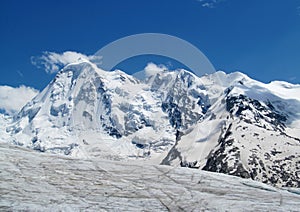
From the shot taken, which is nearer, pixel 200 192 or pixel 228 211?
pixel 228 211

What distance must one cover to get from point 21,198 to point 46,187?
2507 mm

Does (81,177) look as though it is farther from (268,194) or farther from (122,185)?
(268,194)

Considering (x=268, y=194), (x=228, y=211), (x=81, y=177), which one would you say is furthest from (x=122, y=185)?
(x=268, y=194)

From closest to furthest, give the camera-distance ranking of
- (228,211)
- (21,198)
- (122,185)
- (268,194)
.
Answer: (21,198), (228,211), (122,185), (268,194)

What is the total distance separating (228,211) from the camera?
88.8 feet

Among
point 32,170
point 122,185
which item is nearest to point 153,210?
point 122,185

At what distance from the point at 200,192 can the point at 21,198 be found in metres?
12.0

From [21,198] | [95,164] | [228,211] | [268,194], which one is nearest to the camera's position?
[21,198]

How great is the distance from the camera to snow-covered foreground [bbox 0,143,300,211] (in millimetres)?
25734

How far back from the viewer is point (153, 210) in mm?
26203

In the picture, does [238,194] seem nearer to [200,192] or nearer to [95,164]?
[200,192]

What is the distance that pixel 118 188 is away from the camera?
29281 mm

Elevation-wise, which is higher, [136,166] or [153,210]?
[136,166]

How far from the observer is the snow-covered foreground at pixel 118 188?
1013 inches
